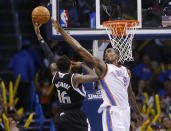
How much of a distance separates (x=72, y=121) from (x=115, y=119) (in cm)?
71

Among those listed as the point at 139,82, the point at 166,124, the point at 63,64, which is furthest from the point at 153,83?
the point at 63,64

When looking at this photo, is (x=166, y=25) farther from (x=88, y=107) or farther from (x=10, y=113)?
(x=10, y=113)

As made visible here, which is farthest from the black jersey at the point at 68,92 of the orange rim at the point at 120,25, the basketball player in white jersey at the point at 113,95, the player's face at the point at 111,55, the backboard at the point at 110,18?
the backboard at the point at 110,18

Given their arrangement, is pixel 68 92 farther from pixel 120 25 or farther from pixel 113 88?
pixel 120 25

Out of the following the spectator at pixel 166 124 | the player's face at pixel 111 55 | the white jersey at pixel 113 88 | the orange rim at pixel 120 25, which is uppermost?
the orange rim at pixel 120 25

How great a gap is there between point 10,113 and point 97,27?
3095mm

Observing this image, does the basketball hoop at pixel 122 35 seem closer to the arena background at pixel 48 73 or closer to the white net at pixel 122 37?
the white net at pixel 122 37

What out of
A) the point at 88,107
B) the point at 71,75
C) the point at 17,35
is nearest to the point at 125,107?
the point at 71,75

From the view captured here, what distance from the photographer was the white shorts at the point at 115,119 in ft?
20.6

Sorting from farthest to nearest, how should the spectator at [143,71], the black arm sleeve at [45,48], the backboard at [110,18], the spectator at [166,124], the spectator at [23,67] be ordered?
the spectator at [143,71]
the spectator at [23,67]
the spectator at [166,124]
the backboard at [110,18]
the black arm sleeve at [45,48]

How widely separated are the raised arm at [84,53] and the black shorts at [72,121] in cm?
78

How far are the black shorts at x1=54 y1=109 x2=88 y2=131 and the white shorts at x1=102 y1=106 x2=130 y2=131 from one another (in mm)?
499

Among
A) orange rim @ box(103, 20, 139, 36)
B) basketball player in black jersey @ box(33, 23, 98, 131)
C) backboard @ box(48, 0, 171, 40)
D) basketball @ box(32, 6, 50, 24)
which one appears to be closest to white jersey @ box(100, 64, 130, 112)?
basketball player in black jersey @ box(33, 23, 98, 131)

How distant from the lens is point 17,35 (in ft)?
42.6
